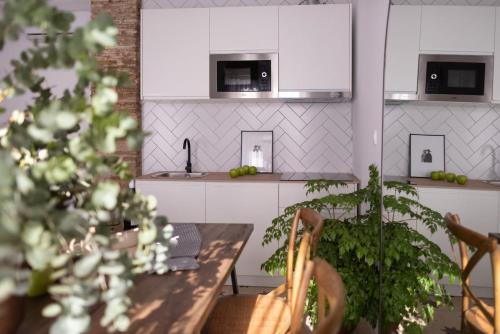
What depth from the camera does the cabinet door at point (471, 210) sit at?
1598mm

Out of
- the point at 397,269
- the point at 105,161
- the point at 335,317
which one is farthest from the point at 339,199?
Answer: the point at 105,161

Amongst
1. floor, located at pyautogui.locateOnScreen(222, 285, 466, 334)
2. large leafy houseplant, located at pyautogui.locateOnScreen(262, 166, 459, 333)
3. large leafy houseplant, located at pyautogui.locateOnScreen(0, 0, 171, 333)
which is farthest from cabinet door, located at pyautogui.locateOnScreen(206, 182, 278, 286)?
large leafy houseplant, located at pyautogui.locateOnScreen(0, 0, 171, 333)

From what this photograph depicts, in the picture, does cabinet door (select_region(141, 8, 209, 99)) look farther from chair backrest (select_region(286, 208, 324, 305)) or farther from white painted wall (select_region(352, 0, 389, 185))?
chair backrest (select_region(286, 208, 324, 305))

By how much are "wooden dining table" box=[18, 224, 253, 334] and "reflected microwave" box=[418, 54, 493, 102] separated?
1206 mm

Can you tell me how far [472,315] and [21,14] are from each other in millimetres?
1776

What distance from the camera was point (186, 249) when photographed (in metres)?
1.65

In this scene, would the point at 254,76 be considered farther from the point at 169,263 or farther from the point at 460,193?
the point at 169,263

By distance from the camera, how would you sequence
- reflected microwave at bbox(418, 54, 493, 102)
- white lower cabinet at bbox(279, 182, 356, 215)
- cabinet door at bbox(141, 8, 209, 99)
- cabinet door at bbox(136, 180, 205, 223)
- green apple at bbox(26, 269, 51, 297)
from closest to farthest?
green apple at bbox(26, 269, 51, 297) < reflected microwave at bbox(418, 54, 493, 102) < white lower cabinet at bbox(279, 182, 356, 215) < cabinet door at bbox(136, 180, 205, 223) < cabinet door at bbox(141, 8, 209, 99)

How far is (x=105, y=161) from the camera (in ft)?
2.11

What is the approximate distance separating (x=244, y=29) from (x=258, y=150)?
117 centimetres

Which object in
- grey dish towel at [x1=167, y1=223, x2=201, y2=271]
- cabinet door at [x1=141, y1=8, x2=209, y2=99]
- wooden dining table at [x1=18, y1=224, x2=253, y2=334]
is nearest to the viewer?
wooden dining table at [x1=18, y1=224, x2=253, y2=334]

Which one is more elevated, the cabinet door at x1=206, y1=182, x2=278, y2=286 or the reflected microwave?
the reflected microwave

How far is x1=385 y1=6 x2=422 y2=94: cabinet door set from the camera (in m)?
2.15

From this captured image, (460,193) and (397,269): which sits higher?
(460,193)
